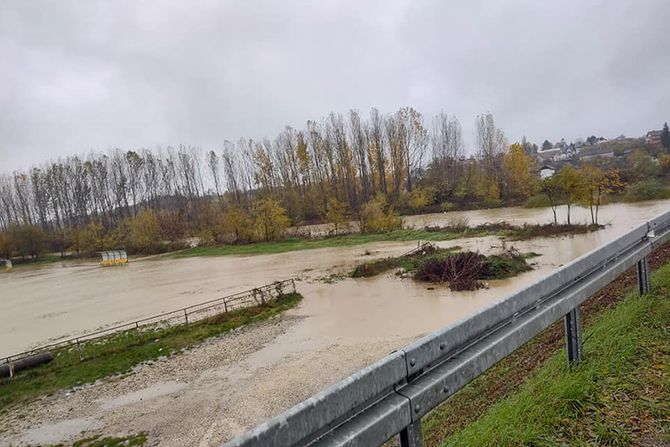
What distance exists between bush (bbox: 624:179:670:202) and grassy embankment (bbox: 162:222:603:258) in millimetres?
18136

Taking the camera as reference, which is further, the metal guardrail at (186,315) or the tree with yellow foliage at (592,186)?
the tree with yellow foliage at (592,186)

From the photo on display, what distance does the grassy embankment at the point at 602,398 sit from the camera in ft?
7.05

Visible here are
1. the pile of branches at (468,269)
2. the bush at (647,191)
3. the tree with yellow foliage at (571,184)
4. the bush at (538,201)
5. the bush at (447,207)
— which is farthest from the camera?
the bush at (447,207)

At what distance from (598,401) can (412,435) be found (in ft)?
4.43

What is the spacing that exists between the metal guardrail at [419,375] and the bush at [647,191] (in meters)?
51.6

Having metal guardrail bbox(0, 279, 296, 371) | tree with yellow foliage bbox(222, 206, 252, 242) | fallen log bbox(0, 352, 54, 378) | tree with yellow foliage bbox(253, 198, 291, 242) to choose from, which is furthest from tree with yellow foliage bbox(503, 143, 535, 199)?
fallen log bbox(0, 352, 54, 378)

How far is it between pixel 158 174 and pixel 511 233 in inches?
3045

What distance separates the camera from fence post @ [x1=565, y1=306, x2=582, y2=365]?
9.36 ft

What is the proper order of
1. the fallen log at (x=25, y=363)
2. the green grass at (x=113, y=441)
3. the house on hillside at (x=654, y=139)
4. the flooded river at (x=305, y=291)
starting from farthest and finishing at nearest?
the house on hillside at (x=654, y=139) → the flooded river at (x=305, y=291) → the fallen log at (x=25, y=363) → the green grass at (x=113, y=441)

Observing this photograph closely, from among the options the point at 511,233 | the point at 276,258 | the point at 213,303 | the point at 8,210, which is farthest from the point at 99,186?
the point at 511,233

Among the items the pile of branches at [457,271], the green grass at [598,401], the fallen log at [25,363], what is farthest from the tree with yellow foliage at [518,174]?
the green grass at [598,401]

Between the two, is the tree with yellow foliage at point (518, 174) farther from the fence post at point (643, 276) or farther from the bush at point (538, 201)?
the fence post at point (643, 276)

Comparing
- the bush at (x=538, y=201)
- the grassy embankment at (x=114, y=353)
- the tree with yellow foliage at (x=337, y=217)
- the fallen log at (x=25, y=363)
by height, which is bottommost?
the grassy embankment at (x=114, y=353)

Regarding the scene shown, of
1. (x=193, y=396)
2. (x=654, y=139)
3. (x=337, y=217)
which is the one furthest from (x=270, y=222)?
(x=654, y=139)
